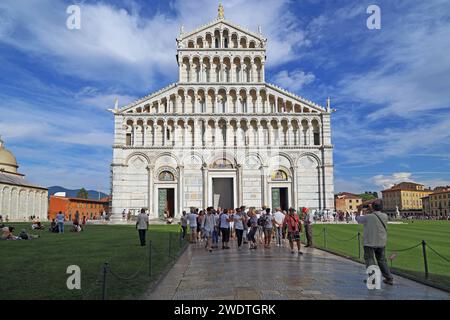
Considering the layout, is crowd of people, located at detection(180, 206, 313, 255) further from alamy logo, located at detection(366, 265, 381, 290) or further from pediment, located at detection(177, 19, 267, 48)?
pediment, located at detection(177, 19, 267, 48)

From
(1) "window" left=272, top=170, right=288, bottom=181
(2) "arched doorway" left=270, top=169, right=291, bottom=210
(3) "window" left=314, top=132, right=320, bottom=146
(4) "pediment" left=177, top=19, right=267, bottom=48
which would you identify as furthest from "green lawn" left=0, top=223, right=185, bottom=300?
(4) "pediment" left=177, top=19, right=267, bottom=48

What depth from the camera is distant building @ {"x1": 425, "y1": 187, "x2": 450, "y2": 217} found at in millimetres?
106688

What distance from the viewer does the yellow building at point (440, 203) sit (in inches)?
4200

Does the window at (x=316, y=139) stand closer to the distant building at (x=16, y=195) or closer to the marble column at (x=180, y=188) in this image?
the marble column at (x=180, y=188)

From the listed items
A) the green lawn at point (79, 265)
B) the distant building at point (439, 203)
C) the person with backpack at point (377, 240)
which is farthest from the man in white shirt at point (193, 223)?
the distant building at point (439, 203)

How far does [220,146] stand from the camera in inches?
1668

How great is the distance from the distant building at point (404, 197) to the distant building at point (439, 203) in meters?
4.74

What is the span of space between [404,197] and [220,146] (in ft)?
339

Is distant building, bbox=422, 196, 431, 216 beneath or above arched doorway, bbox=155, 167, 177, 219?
beneath

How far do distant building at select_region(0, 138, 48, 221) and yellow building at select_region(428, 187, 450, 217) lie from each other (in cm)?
10348

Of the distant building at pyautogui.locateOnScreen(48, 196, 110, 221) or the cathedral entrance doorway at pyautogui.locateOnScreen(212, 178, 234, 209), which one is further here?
the distant building at pyautogui.locateOnScreen(48, 196, 110, 221)

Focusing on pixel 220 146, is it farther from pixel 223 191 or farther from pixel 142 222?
pixel 142 222

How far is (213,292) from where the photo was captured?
831cm

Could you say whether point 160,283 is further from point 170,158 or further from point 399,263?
point 170,158
